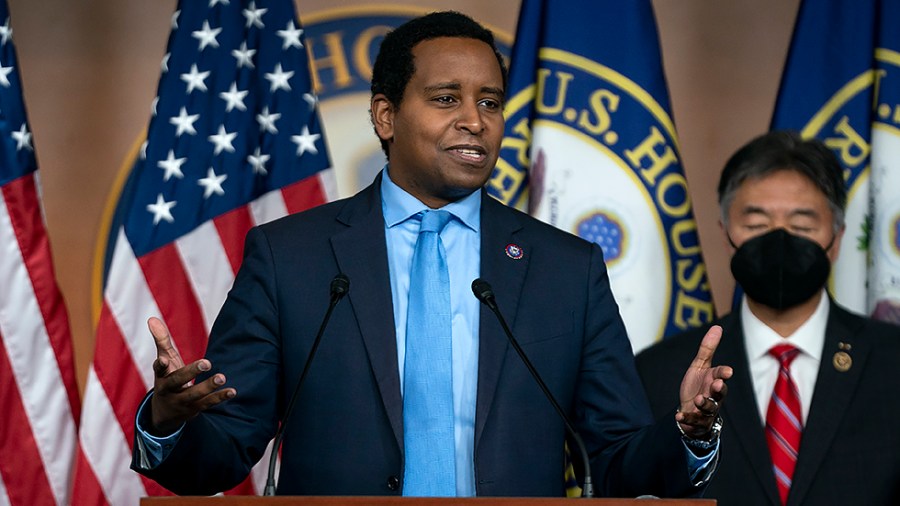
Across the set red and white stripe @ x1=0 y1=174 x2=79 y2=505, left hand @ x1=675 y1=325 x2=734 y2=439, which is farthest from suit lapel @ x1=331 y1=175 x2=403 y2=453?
red and white stripe @ x1=0 y1=174 x2=79 y2=505

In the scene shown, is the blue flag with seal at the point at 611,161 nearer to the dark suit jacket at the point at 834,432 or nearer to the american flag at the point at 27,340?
the dark suit jacket at the point at 834,432

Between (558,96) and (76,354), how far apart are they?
5.74 ft

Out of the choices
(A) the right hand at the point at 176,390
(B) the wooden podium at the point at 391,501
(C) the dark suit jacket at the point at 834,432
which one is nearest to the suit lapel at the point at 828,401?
(C) the dark suit jacket at the point at 834,432

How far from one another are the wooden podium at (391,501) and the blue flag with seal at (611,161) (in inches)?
86.8

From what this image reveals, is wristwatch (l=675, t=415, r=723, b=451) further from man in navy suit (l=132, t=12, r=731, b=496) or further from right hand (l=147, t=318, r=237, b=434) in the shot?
right hand (l=147, t=318, r=237, b=434)

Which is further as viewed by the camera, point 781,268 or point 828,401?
point 781,268

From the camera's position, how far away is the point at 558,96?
154 inches

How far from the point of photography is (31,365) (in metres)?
3.62

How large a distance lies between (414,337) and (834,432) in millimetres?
1353

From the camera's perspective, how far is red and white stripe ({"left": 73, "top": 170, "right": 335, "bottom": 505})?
3600 millimetres

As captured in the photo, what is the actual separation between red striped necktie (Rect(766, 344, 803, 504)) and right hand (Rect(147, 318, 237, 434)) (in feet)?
5.78

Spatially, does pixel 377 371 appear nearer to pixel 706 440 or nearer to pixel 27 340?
pixel 706 440

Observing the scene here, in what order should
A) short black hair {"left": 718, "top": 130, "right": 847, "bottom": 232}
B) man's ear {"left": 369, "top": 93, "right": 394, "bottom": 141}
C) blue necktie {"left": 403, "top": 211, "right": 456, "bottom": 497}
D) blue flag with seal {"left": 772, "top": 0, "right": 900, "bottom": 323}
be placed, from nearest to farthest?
1. blue necktie {"left": 403, "top": 211, "right": 456, "bottom": 497}
2. man's ear {"left": 369, "top": 93, "right": 394, "bottom": 141}
3. short black hair {"left": 718, "top": 130, "right": 847, "bottom": 232}
4. blue flag with seal {"left": 772, "top": 0, "right": 900, "bottom": 323}

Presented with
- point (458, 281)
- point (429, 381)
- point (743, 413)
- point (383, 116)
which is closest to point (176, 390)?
point (429, 381)
